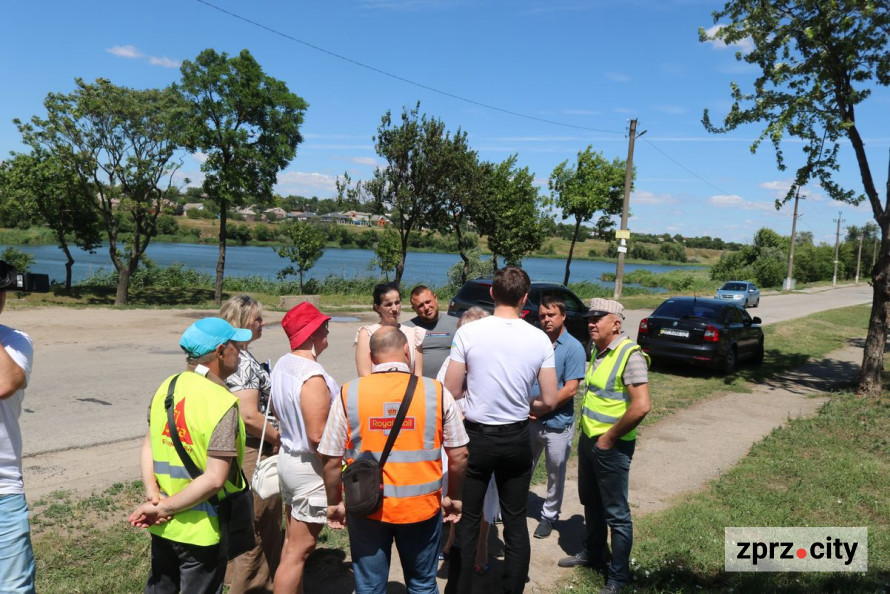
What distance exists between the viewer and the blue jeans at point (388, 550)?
2.88 m

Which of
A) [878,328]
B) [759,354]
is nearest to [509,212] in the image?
[759,354]

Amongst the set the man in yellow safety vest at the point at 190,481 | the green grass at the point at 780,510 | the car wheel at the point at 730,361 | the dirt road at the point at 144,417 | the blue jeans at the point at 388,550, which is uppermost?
the man in yellow safety vest at the point at 190,481

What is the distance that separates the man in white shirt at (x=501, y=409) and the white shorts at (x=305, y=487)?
813 millimetres

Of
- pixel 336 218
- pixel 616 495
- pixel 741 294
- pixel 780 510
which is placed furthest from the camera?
pixel 336 218

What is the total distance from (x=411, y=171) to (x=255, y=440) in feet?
75.0

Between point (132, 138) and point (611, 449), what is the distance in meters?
24.0

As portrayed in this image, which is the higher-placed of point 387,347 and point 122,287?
point 387,347

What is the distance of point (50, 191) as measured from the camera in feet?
76.4

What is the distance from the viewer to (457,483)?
10.4ft

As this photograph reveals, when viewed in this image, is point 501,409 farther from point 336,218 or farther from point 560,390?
point 336,218

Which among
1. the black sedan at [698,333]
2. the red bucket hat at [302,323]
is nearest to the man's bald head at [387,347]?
the red bucket hat at [302,323]

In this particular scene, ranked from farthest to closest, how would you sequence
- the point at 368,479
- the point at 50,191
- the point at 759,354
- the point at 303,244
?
1. the point at 303,244
2. the point at 50,191
3. the point at 759,354
4. the point at 368,479

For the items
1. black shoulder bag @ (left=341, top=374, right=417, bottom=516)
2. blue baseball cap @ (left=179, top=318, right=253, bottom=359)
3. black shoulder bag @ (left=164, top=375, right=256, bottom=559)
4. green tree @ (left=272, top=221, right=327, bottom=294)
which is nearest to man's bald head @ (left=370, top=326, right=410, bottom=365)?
black shoulder bag @ (left=341, top=374, right=417, bottom=516)

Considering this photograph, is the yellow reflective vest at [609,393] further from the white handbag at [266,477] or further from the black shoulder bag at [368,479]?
the white handbag at [266,477]
